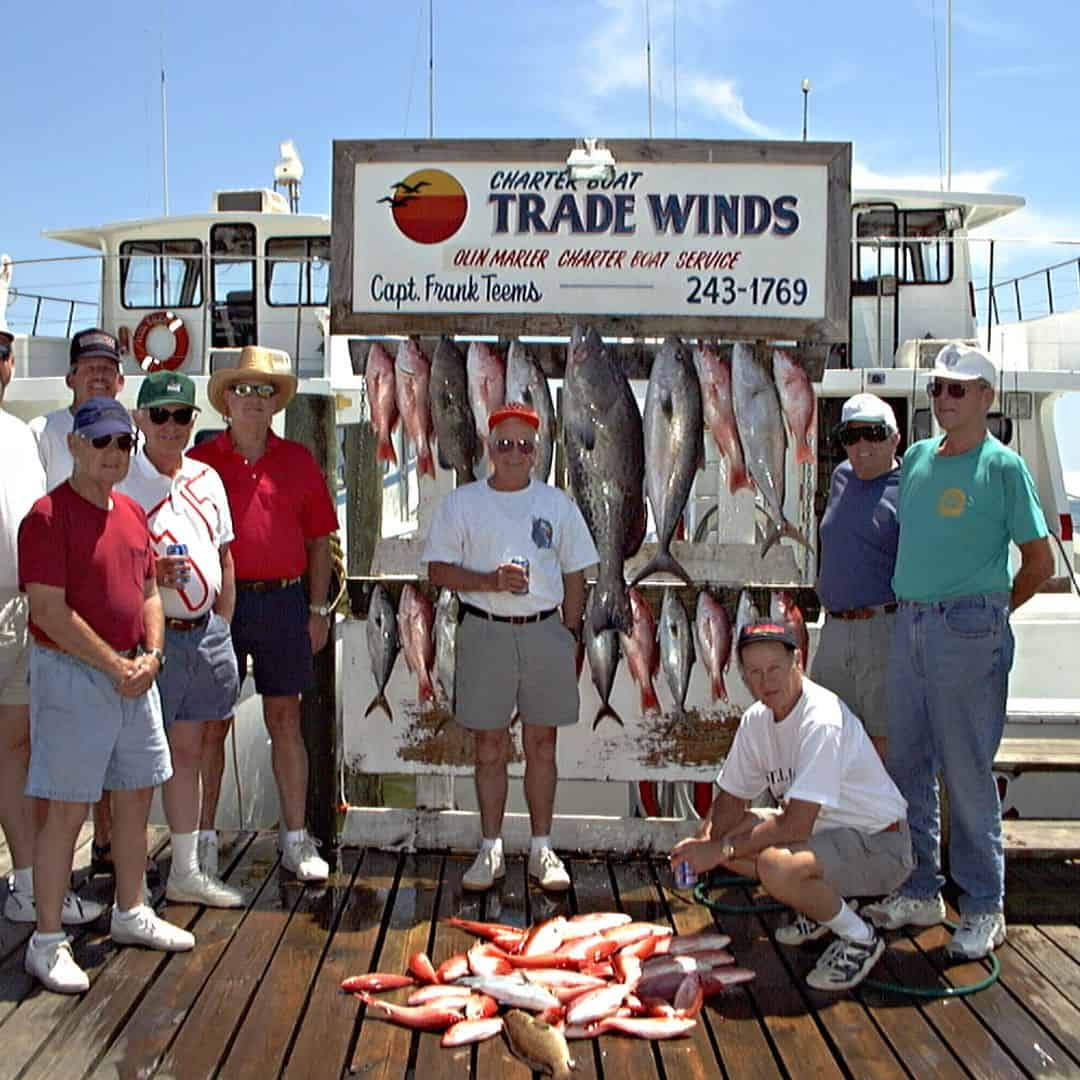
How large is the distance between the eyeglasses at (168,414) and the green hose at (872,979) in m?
2.39

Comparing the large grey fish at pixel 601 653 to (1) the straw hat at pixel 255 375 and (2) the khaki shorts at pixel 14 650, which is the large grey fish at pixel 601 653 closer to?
(1) the straw hat at pixel 255 375

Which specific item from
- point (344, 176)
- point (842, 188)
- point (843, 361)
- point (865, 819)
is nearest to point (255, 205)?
point (843, 361)

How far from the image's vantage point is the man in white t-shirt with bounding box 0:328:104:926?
3.74 meters

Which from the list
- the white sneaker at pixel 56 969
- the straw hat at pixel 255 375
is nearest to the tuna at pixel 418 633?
the straw hat at pixel 255 375

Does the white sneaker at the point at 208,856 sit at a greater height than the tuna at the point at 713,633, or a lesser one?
lesser

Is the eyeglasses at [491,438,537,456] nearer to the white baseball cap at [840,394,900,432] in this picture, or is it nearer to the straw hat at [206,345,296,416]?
the straw hat at [206,345,296,416]

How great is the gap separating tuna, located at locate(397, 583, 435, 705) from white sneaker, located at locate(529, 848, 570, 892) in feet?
2.40

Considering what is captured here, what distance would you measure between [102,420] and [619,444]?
1807 millimetres

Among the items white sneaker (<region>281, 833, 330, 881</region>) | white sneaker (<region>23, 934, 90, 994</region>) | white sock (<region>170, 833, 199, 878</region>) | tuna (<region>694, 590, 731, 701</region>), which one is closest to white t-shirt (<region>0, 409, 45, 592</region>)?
white sock (<region>170, 833, 199, 878</region>)

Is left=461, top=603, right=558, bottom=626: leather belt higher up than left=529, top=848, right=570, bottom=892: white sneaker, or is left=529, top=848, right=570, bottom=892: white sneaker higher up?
left=461, top=603, right=558, bottom=626: leather belt

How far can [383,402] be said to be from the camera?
4.46 metres

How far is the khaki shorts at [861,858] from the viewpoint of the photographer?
3.49m

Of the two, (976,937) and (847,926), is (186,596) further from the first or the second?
(976,937)

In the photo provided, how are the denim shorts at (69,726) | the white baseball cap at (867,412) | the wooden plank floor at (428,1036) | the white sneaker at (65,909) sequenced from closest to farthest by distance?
the wooden plank floor at (428,1036) → the denim shorts at (69,726) → the white sneaker at (65,909) → the white baseball cap at (867,412)
